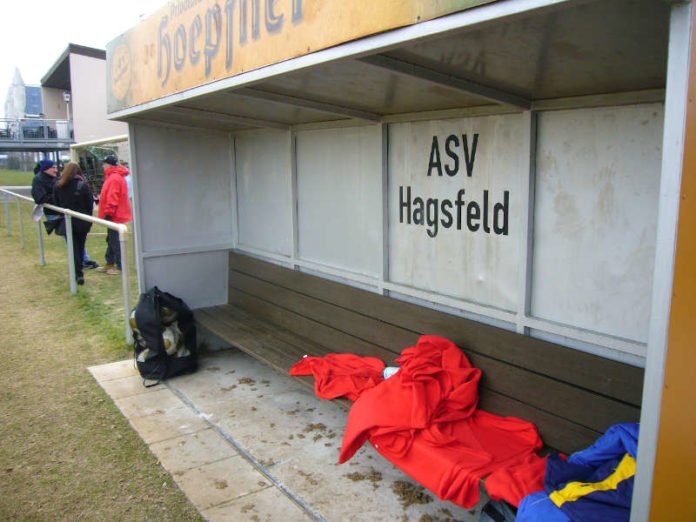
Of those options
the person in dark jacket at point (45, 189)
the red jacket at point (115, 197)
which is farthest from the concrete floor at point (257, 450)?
the person in dark jacket at point (45, 189)

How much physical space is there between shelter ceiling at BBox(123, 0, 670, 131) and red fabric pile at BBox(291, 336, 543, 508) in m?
1.31

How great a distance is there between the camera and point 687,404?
4.46 ft

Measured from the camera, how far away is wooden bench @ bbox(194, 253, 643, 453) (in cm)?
250

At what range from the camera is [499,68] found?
7.47 feet

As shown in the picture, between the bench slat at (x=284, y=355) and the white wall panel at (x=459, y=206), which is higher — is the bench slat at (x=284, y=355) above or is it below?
below

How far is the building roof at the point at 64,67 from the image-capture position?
2336 centimetres

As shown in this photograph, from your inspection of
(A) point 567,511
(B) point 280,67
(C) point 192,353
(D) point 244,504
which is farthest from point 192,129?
(A) point 567,511

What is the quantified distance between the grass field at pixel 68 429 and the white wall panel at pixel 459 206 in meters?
1.82

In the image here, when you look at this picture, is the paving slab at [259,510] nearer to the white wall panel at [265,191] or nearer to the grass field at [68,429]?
the grass field at [68,429]

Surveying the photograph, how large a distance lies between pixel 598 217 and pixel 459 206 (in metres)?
0.83

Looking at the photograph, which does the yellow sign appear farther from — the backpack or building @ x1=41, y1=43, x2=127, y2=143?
building @ x1=41, y1=43, x2=127, y2=143

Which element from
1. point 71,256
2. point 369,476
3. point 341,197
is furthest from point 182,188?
point 369,476

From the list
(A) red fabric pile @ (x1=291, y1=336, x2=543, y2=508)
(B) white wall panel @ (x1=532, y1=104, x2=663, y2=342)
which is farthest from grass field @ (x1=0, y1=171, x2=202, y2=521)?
(B) white wall panel @ (x1=532, y1=104, x2=663, y2=342)

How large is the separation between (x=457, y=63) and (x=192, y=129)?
3.46 meters
